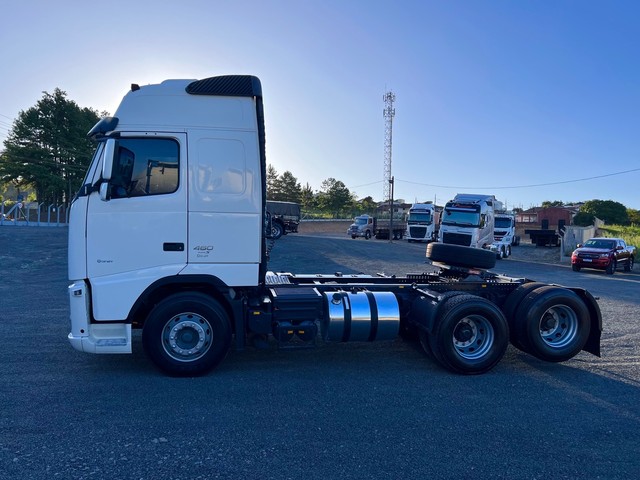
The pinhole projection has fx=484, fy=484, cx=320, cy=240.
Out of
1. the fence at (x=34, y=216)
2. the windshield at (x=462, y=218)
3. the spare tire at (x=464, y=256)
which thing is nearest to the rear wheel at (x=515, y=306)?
the spare tire at (x=464, y=256)

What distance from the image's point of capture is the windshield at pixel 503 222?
3406 centimetres

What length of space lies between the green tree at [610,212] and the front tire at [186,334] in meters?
77.2

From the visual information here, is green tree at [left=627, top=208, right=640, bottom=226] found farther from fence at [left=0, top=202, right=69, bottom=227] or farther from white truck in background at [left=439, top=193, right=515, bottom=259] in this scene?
fence at [left=0, top=202, right=69, bottom=227]

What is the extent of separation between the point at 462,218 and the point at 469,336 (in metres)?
22.7

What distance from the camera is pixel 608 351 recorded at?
303 inches

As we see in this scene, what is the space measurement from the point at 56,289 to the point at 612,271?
75.7ft

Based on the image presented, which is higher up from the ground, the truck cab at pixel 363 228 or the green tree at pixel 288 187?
the green tree at pixel 288 187

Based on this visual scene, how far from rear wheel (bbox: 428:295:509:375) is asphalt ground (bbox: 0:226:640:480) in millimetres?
198

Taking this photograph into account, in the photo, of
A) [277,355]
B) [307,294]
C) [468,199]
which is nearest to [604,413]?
[307,294]

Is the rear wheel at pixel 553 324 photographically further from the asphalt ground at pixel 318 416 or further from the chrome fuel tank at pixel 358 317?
the chrome fuel tank at pixel 358 317

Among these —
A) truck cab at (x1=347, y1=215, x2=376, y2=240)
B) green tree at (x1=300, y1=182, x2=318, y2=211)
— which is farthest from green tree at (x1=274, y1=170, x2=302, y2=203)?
truck cab at (x1=347, y1=215, x2=376, y2=240)

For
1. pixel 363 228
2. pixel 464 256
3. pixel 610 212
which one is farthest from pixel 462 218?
pixel 610 212

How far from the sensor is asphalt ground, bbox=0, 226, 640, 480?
155 inches

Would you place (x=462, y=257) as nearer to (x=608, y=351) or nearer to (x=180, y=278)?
(x=608, y=351)
